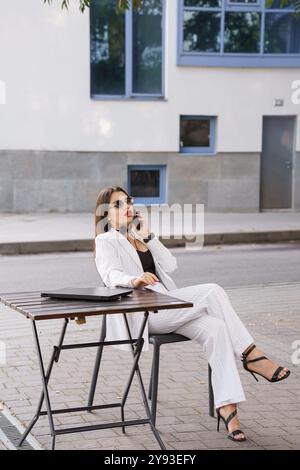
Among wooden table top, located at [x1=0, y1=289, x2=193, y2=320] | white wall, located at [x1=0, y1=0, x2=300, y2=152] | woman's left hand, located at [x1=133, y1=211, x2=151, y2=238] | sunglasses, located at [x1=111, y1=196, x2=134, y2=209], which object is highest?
white wall, located at [x1=0, y1=0, x2=300, y2=152]

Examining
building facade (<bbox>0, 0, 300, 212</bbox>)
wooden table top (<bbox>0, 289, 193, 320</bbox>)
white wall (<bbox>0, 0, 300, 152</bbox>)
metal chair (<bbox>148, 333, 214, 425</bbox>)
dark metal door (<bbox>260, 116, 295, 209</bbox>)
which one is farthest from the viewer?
dark metal door (<bbox>260, 116, 295, 209</bbox>)

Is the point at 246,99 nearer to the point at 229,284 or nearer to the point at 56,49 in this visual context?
the point at 56,49

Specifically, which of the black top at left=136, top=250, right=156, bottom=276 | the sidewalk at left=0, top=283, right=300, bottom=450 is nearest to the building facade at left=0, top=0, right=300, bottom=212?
the sidewalk at left=0, top=283, right=300, bottom=450

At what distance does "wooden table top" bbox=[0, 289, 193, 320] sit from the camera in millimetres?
4055

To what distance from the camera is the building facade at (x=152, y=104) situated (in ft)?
57.4

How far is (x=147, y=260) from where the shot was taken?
5.19 m

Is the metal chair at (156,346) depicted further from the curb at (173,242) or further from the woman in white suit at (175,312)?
the curb at (173,242)

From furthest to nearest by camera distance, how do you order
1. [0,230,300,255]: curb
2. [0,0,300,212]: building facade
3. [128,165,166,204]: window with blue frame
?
[128,165,166,204]: window with blue frame
[0,0,300,212]: building facade
[0,230,300,255]: curb

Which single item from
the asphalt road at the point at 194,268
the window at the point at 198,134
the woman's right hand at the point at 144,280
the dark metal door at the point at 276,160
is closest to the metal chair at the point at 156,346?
the woman's right hand at the point at 144,280

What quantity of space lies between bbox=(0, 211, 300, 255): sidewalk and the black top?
8377mm

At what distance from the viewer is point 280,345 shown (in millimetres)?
6730

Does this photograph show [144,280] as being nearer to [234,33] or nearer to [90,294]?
[90,294]

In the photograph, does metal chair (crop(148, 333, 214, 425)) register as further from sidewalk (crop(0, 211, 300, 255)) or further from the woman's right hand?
sidewalk (crop(0, 211, 300, 255))
